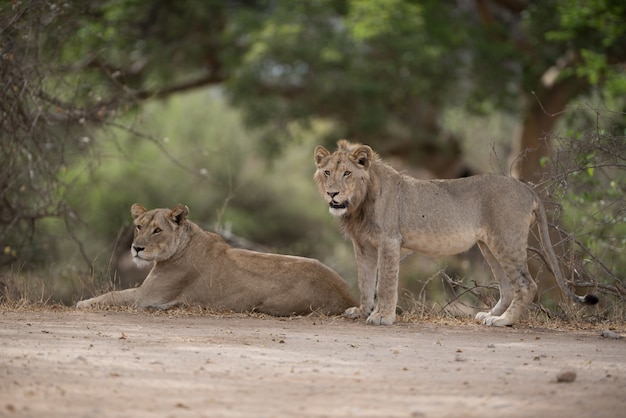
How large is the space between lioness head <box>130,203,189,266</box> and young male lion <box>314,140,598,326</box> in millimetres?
1344

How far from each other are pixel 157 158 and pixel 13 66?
17.0 meters

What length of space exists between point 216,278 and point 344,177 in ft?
4.66

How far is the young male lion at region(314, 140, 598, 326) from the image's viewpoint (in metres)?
7.96

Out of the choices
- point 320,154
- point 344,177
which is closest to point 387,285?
point 344,177

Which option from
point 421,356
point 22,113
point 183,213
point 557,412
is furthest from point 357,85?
point 557,412

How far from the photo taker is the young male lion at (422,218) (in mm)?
7961

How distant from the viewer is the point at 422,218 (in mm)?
8117

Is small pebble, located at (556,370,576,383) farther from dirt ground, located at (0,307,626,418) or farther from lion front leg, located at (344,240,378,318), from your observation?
lion front leg, located at (344,240,378,318)

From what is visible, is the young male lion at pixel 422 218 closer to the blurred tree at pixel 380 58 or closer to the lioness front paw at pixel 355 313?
the lioness front paw at pixel 355 313

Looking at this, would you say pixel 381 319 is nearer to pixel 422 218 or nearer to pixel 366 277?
pixel 366 277

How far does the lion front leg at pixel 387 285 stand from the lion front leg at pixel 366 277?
309mm

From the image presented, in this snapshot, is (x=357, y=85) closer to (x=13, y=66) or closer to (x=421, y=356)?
(x=13, y=66)

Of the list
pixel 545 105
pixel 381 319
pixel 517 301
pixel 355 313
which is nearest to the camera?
pixel 381 319

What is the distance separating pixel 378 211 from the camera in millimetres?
8023
